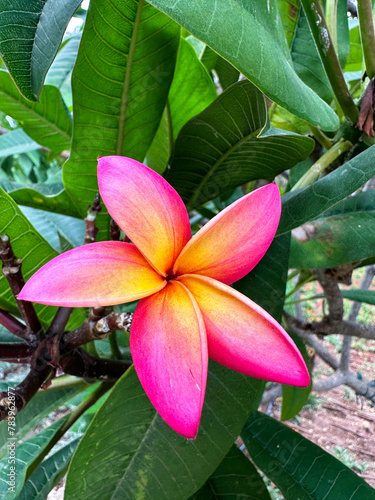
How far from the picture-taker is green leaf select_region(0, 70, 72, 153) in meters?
0.73

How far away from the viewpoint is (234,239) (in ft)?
1.14

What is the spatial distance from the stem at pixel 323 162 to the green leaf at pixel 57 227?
1.44 feet

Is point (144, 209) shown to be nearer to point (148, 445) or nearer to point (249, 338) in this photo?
point (249, 338)

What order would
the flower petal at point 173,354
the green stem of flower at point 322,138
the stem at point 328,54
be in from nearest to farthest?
the flower petal at point 173,354 → the stem at point 328,54 → the green stem of flower at point 322,138

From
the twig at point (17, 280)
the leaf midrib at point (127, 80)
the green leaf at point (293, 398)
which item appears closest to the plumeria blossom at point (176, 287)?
the twig at point (17, 280)

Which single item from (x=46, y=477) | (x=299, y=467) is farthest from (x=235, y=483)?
(x=46, y=477)

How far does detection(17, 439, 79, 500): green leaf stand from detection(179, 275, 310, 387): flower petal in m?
0.63

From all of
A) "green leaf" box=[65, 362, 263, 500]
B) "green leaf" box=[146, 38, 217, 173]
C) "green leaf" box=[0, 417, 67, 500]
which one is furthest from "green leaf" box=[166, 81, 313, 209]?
"green leaf" box=[0, 417, 67, 500]

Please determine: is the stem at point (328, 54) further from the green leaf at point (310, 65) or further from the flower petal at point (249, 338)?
the flower petal at point (249, 338)

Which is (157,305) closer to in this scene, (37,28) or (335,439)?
(37,28)

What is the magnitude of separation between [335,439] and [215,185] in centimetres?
206

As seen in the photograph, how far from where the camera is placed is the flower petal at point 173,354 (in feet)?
0.97

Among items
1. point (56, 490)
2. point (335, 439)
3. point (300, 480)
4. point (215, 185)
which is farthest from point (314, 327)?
point (335, 439)

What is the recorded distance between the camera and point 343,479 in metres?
0.70
